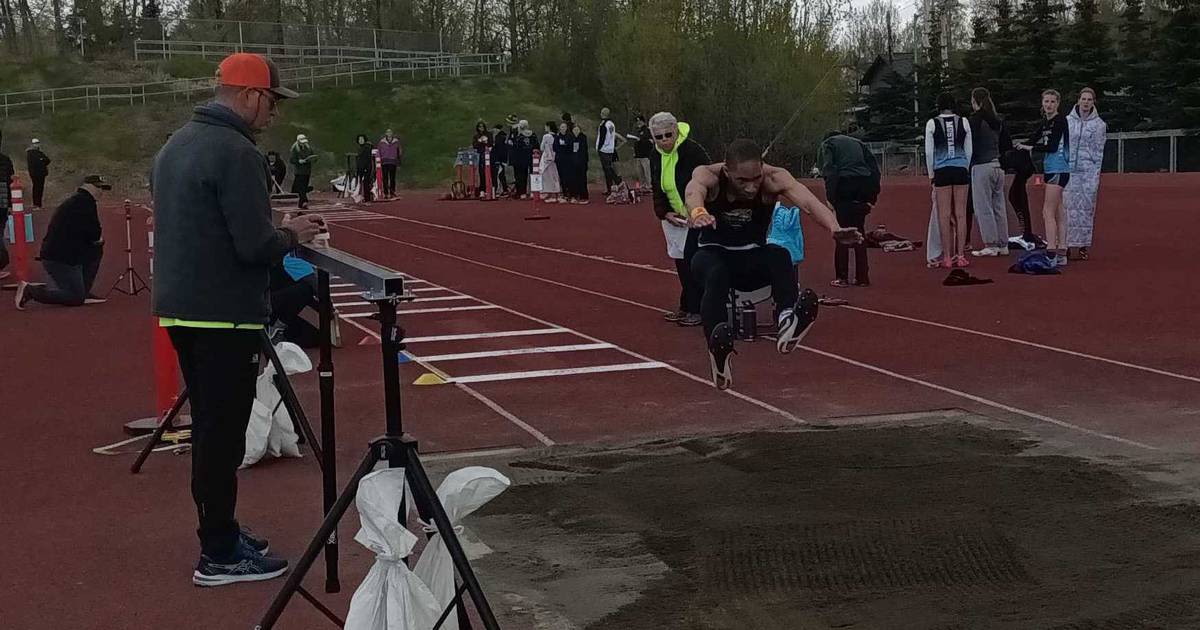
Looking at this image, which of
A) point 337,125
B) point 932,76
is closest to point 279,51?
point 337,125

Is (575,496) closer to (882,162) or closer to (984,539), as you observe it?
(984,539)

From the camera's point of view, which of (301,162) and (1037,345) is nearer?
(1037,345)

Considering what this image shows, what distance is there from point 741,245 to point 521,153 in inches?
1137

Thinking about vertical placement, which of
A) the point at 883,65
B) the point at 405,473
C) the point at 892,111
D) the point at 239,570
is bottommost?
the point at 239,570

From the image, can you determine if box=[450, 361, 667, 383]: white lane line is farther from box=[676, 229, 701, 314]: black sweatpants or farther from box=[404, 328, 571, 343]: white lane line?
box=[404, 328, 571, 343]: white lane line

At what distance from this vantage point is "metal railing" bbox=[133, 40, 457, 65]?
62.4 metres

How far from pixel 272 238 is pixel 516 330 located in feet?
25.6

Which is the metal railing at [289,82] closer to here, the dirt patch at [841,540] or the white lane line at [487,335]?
the white lane line at [487,335]

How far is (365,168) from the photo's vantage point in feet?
125

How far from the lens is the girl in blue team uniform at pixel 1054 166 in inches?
616

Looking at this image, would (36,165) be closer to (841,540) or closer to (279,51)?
(279,51)

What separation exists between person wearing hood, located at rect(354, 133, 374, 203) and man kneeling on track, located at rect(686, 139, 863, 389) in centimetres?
3026

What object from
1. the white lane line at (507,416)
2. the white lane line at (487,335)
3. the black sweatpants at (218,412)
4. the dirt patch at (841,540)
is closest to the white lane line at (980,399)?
the dirt patch at (841,540)

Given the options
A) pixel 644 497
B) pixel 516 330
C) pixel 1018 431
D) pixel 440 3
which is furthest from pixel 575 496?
pixel 440 3
